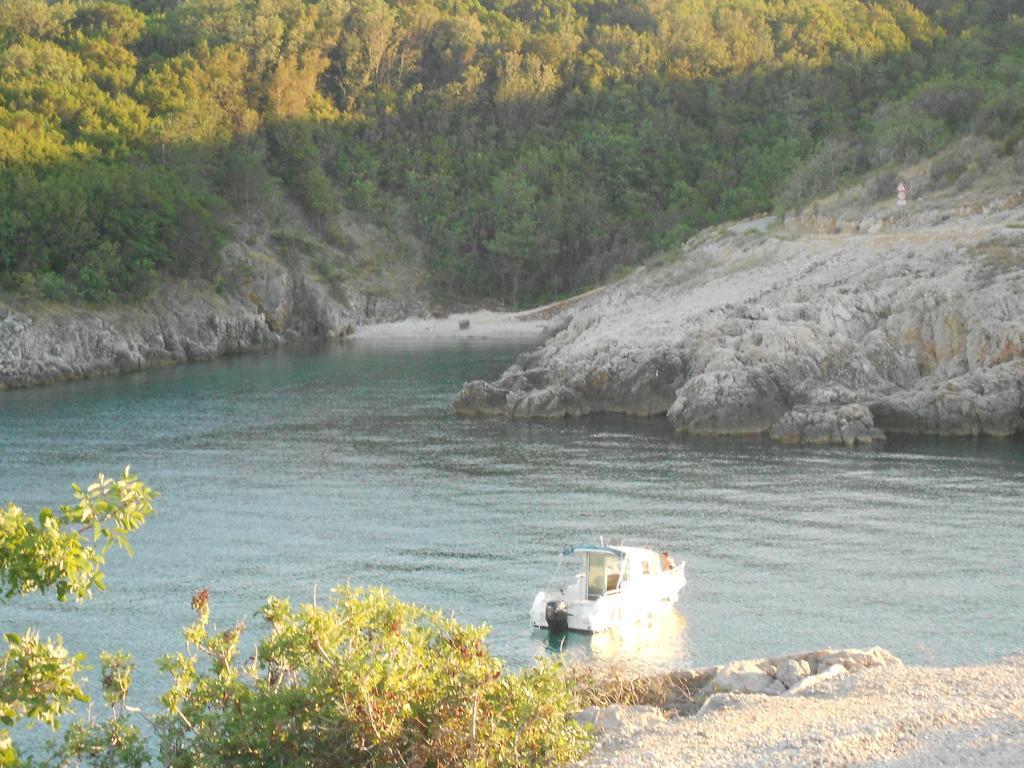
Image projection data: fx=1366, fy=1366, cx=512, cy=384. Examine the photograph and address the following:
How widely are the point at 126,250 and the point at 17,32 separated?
28.9m

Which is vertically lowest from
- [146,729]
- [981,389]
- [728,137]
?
[146,729]

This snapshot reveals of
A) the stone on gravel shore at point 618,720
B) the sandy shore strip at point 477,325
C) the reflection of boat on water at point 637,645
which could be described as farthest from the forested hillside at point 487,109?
the stone on gravel shore at point 618,720

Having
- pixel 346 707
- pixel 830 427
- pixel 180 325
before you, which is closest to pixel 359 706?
pixel 346 707

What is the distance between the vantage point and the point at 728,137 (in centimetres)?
10619

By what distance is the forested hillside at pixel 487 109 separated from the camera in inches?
3413

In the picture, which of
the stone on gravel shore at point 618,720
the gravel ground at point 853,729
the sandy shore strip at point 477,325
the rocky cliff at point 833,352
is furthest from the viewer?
the sandy shore strip at point 477,325

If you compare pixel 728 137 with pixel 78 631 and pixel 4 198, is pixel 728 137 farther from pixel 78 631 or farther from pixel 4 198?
pixel 78 631

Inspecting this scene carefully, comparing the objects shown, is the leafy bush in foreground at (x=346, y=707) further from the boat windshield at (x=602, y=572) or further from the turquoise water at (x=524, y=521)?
the boat windshield at (x=602, y=572)

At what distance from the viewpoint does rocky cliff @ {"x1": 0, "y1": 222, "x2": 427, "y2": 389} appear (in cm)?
6672

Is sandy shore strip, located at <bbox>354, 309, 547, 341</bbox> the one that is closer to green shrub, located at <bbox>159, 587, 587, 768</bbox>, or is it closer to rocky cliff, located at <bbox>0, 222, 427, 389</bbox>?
rocky cliff, located at <bbox>0, 222, 427, 389</bbox>

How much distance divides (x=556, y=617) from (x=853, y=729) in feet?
33.2

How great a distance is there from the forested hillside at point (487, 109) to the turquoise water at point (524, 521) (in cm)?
3746

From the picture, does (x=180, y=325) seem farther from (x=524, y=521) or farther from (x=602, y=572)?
(x=602, y=572)

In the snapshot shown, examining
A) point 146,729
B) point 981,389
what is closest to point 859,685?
point 146,729
